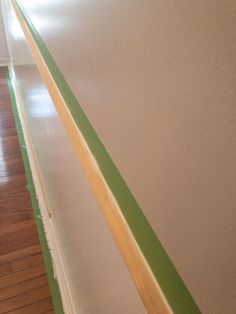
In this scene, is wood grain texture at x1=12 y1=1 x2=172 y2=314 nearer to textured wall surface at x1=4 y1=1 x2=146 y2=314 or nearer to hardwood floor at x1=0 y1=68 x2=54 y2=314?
textured wall surface at x1=4 y1=1 x2=146 y2=314

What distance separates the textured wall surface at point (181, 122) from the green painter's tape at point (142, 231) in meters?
0.02

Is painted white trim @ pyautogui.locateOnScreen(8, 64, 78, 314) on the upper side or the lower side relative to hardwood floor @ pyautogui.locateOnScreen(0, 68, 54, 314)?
upper

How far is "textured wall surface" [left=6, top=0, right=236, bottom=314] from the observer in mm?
328

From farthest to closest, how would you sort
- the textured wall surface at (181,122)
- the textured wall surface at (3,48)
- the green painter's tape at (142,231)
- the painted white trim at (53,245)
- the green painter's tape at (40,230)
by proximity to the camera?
the textured wall surface at (3,48)
the green painter's tape at (40,230)
the painted white trim at (53,245)
the green painter's tape at (142,231)
the textured wall surface at (181,122)

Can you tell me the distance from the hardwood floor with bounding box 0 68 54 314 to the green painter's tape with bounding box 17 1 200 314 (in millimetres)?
1128

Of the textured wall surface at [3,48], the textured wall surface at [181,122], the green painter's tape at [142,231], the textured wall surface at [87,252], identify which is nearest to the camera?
the textured wall surface at [181,122]

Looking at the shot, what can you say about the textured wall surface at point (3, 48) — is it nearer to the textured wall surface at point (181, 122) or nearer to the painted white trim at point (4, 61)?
the painted white trim at point (4, 61)

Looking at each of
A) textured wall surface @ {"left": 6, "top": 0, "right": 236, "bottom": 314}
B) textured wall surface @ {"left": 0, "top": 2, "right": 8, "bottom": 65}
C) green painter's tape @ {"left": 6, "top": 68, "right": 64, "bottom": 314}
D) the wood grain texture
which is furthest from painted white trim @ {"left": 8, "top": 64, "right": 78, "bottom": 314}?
textured wall surface @ {"left": 0, "top": 2, "right": 8, "bottom": 65}

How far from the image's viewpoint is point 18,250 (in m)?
1.78

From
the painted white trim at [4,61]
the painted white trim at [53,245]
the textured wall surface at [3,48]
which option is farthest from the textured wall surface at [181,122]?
the painted white trim at [4,61]

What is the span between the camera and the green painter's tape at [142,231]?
0.44m

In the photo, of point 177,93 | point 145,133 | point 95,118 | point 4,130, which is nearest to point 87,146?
point 95,118

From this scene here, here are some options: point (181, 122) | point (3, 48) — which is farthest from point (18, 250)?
point (3, 48)

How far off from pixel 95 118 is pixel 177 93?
13.7 inches
